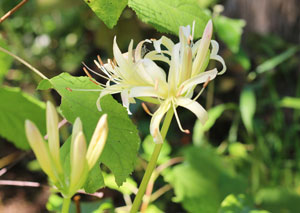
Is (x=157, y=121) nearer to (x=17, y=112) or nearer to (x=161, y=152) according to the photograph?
(x=17, y=112)

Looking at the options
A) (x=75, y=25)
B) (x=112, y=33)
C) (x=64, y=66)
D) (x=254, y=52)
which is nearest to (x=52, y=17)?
(x=75, y=25)

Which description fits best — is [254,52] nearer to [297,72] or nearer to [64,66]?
[297,72]

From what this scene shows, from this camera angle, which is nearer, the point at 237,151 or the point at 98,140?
the point at 98,140

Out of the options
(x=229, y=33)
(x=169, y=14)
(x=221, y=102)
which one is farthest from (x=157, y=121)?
(x=221, y=102)

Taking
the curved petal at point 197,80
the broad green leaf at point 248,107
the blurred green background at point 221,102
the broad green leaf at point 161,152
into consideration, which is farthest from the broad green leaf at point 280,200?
the curved petal at point 197,80

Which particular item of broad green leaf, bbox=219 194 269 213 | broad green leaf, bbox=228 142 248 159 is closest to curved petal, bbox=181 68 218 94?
broad green leaf, bbox=219 194 269 213

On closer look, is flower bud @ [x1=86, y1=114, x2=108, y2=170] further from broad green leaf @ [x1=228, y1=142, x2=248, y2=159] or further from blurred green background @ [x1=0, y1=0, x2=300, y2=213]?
broad green leaf @ [x1=228, y1=142, x2=248, y2=159]
